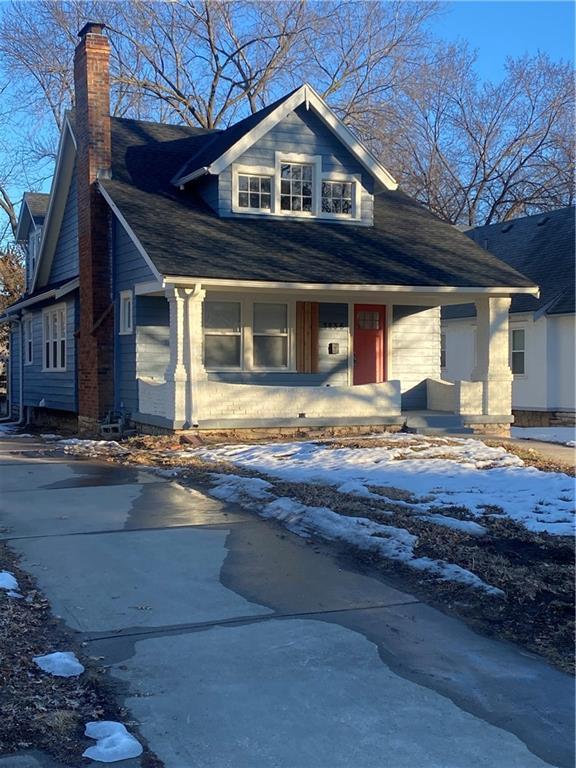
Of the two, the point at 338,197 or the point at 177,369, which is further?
the point at 338,197

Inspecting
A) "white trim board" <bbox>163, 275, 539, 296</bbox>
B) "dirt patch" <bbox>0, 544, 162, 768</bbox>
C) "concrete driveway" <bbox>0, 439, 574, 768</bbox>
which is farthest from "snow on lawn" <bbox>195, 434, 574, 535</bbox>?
"dirt patch" <bbox>0, 544, 162, 768</bbox>

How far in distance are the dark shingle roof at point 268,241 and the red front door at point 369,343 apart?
5.21 feet

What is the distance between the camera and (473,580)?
6297 millimetres

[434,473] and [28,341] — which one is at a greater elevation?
[28,341]

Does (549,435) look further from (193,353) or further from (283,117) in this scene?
(283,117)

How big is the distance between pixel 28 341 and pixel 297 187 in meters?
10.4

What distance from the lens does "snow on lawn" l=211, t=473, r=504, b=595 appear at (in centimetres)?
659

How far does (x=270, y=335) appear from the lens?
698 inches

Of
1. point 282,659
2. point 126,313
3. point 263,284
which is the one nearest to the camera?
point 282,659

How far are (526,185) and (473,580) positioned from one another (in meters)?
35.4

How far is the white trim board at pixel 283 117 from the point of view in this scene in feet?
56.0

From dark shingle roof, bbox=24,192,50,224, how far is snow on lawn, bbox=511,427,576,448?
14.7 metres

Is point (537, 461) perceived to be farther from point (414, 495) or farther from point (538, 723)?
point (538, 723)

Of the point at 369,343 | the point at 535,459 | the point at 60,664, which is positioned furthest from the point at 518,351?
the point at 60,664
